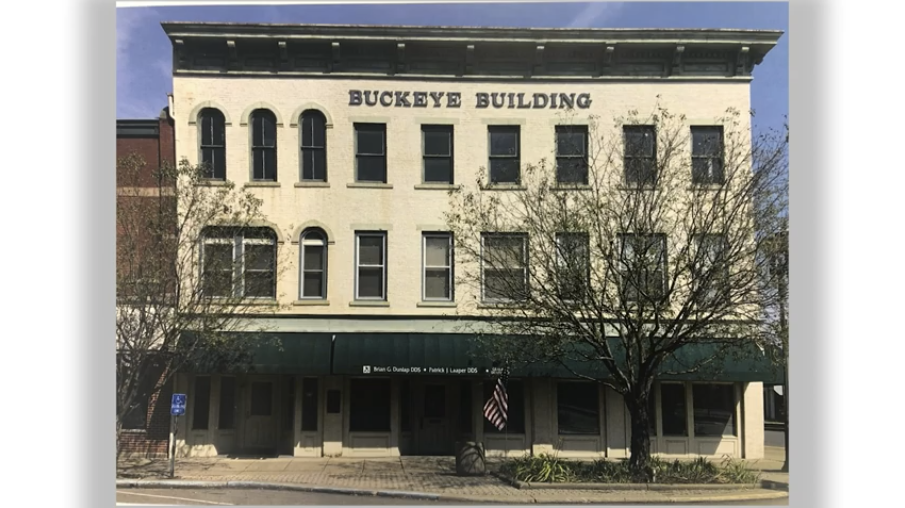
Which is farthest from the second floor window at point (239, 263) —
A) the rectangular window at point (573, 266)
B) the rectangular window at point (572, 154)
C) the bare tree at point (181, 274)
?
the rectangular window at point (572, 154)

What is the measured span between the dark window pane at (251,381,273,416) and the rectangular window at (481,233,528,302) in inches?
241

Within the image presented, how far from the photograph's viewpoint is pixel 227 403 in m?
15.8

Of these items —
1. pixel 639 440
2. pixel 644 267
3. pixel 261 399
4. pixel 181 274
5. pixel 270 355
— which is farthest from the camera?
pixel 261 399

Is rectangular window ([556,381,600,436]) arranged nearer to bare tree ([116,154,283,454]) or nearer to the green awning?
the green awning

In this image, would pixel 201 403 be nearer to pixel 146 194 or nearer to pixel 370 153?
pixel 146 194

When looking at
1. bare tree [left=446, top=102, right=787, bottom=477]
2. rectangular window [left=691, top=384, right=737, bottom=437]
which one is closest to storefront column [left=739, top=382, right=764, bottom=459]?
rectangular window [left=691, top=384, right=737, bottom=437]

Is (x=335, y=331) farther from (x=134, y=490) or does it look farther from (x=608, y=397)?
(x=608, y=397)

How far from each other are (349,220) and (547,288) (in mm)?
5259

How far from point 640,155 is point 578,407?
6408mm

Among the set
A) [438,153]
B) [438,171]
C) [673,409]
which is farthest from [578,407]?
[438,153]

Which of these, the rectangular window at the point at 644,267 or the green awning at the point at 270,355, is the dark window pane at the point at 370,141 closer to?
the green awning at the point at 270,355

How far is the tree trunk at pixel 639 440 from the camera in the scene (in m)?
13.3

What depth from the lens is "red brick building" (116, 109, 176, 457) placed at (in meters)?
13.8
